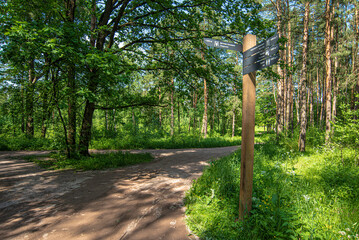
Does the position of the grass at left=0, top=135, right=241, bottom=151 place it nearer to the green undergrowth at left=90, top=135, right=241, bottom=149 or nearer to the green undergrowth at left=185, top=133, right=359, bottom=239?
the green undergrowth at left=90, top=135, right=241, bottom=149

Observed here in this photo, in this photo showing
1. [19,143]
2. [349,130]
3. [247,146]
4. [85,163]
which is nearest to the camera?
[247,146]

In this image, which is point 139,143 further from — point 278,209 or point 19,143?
point 278,209

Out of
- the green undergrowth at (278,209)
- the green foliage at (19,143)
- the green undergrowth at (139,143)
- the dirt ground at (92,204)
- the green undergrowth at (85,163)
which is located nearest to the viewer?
the green undergrowth at (278,209)

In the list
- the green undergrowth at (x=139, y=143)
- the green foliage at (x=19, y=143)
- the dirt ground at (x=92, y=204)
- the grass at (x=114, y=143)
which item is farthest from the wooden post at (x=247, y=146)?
the green foliage at (x=19, y=143)

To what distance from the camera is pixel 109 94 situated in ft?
20.3

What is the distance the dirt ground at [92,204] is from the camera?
2.76m

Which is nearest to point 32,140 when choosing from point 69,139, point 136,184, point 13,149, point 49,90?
point 13,149

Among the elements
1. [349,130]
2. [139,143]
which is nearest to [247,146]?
[349,130]

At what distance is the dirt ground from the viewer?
2.76 metres

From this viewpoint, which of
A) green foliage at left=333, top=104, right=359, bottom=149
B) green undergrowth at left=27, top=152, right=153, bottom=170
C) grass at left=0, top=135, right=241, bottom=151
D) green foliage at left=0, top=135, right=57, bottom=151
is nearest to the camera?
green foliage at left=333, top=104, right=359, bottom=149

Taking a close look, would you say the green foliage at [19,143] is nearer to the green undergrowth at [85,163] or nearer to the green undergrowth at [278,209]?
the green undergrowth at [85,163]

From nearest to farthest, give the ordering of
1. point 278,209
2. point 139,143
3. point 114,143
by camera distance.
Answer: point 278,209, point 114,143, point 139,143

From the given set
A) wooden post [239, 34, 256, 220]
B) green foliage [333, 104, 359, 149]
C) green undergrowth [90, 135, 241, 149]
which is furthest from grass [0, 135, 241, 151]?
green foliage [333, 104, 359, 149]

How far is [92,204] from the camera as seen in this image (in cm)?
370
